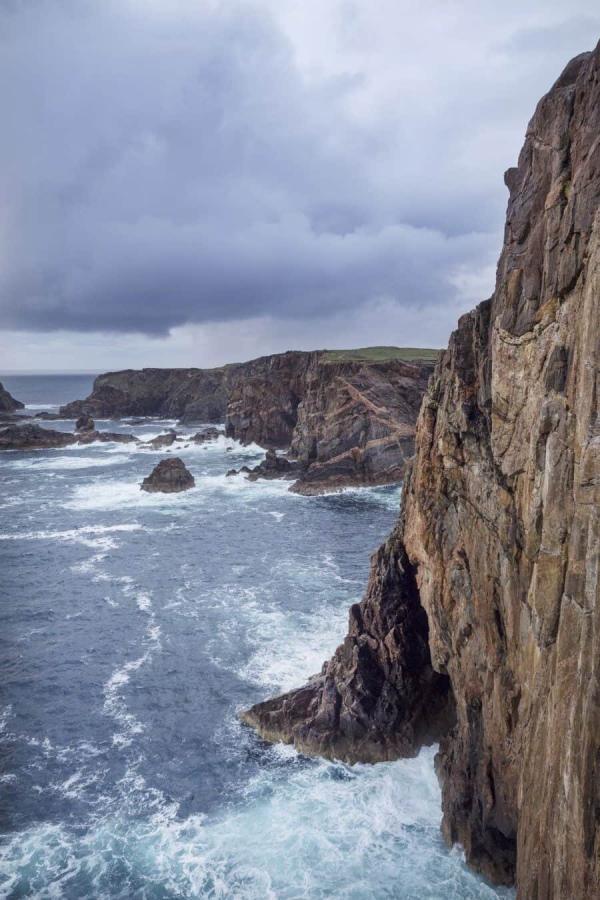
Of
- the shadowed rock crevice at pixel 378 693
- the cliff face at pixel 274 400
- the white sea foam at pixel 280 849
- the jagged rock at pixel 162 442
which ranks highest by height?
the cliff face at pixel 274 400

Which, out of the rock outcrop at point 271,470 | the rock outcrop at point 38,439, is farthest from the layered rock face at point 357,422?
the rock outcrop at point 38,439

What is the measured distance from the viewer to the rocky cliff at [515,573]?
13.2 metres

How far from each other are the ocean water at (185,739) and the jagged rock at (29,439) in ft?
234

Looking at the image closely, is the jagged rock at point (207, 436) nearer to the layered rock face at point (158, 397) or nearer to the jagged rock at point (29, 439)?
the jagged rock at point (29, 439)

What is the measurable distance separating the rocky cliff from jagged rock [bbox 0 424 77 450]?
118 m

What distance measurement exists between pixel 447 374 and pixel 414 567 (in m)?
11.1

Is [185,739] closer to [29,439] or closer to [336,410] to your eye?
[336,410]

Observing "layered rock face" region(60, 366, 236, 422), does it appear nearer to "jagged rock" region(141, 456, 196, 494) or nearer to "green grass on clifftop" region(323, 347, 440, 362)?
"green grass on clifftop" region(323, 347, 440, 362)

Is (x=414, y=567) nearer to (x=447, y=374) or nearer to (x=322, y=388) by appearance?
(x=447, y=374)

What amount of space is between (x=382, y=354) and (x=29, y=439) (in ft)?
263

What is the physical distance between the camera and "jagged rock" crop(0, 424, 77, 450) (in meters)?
132

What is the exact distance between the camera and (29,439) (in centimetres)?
13325

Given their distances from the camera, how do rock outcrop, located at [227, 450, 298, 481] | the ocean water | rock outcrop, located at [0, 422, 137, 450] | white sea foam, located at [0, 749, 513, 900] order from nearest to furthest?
white sea foam, located at [0, 749, 513, 900], the ocean water, rock outcrop, located at [227, 450, 298, 481], rock outcrop, located at [0, 422, 137, 450]

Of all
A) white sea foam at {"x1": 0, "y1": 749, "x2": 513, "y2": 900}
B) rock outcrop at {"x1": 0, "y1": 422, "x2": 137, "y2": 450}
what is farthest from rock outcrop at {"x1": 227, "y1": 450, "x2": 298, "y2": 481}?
white sea foam at {"x1": 0, "y1": 749, "x2": 513, "y2": 900}
